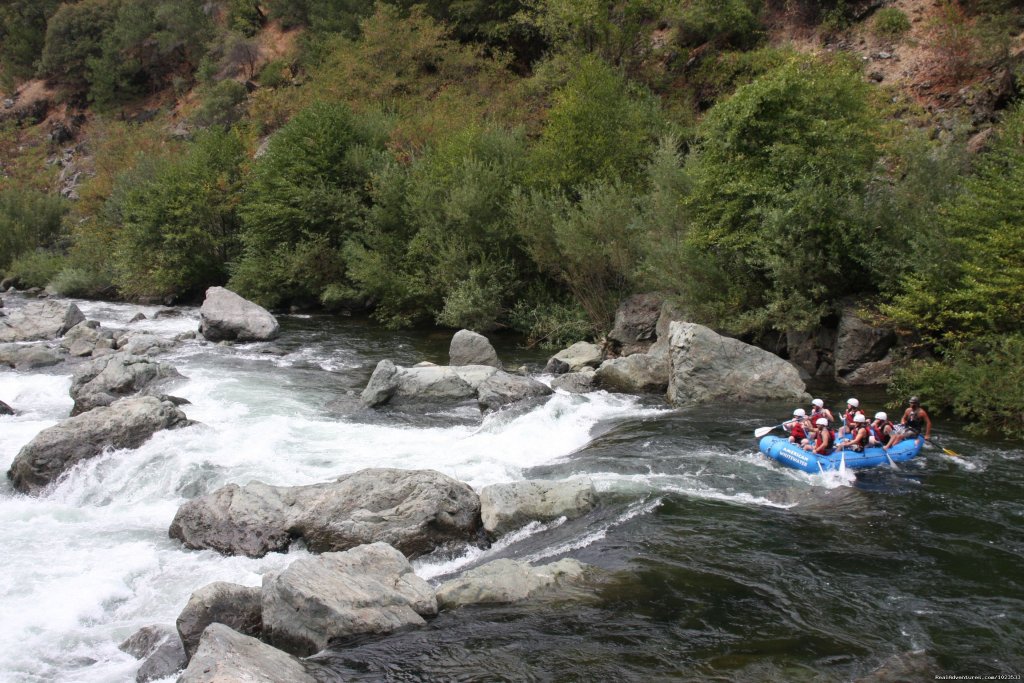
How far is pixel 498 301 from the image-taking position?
27047 mm

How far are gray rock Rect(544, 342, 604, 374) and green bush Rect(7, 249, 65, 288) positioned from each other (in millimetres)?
31966

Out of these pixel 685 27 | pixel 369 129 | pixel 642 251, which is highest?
pixel 685 27

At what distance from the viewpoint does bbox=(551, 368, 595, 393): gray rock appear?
19422 mm

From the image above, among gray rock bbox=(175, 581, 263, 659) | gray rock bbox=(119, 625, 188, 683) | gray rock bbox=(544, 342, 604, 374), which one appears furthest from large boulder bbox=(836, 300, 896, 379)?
gray rock bbox=(119, 625, 188, 683)

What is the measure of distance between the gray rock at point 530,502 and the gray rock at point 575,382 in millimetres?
7271

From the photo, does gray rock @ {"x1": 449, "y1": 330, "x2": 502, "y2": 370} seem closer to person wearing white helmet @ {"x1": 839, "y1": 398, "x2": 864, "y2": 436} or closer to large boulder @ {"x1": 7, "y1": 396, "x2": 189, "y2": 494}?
large boulder @ {"x1": 7, "y1": 396, "x2": 189, "y2": 494}

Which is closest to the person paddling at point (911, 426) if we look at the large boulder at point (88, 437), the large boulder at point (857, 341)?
the large boulder at point (857, 341)

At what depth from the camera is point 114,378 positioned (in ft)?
62.8

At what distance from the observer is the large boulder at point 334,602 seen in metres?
8.66

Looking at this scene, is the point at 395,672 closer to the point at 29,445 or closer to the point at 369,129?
the point at 29,445

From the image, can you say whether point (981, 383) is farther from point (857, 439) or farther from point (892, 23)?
point (892, 23)

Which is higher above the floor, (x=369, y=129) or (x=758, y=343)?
(x=369, y=129)

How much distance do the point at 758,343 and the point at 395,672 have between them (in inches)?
620

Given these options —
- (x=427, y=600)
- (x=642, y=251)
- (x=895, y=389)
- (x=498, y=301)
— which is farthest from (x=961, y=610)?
(x=498, y=301)
